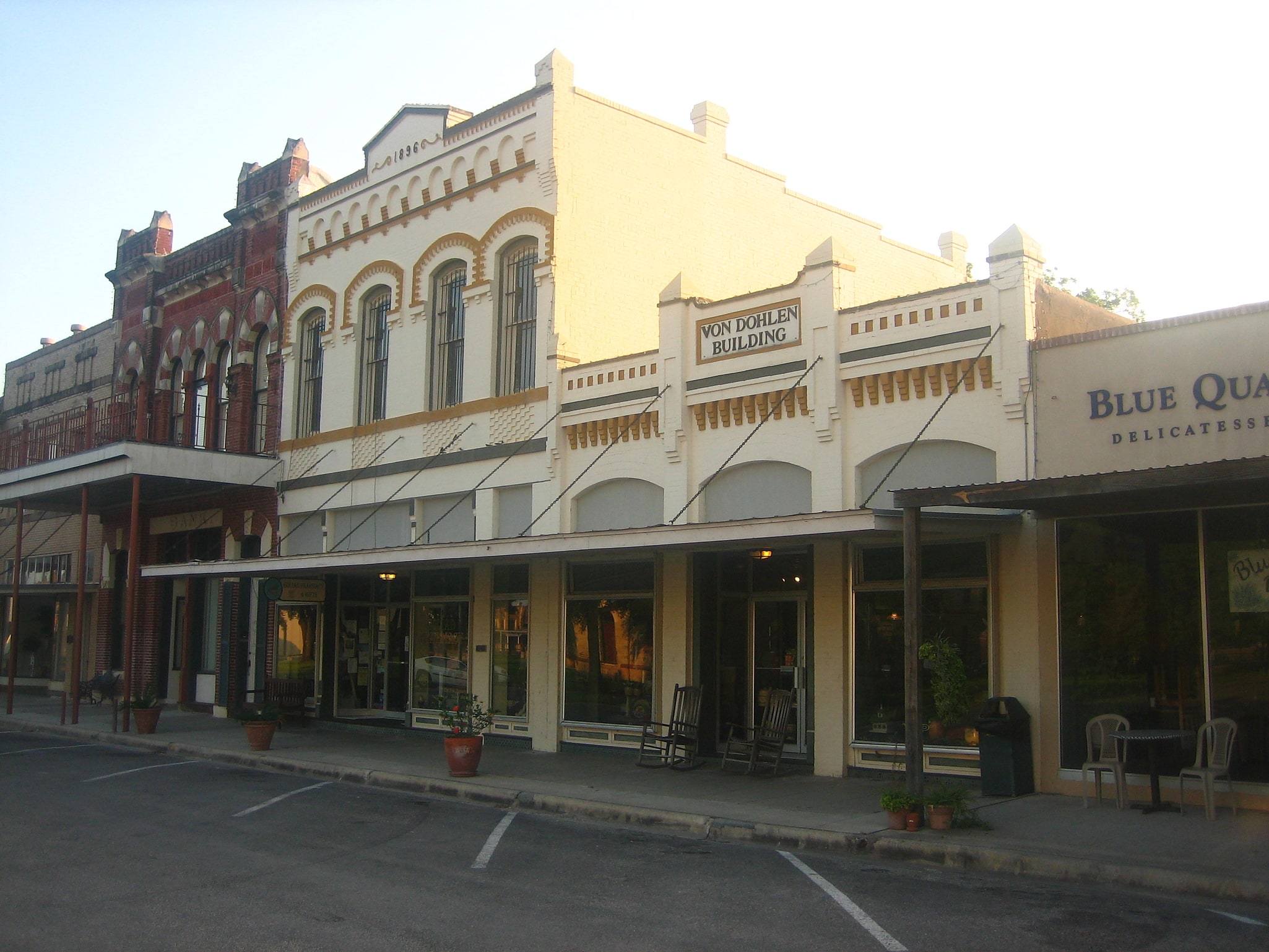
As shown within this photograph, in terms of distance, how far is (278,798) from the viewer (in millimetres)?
13445

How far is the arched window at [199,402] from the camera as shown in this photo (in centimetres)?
2717

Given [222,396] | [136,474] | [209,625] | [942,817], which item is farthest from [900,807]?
[222,396]

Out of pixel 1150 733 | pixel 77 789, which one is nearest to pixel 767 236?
pixel 1150 733

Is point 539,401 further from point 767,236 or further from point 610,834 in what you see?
point 610,834

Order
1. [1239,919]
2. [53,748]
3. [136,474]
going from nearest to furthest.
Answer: [1239,919], [53,748], [136,474]

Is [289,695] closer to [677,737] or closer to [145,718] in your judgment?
[145,718]

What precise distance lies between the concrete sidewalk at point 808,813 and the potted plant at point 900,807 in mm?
194

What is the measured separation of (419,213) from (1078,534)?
13569 mm

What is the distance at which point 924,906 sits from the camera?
824cm

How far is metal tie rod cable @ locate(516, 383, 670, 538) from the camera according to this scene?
1702cm

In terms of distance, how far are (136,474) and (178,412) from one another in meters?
6.56

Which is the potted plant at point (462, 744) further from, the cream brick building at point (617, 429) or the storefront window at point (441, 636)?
the storefront window at point (441, 636)

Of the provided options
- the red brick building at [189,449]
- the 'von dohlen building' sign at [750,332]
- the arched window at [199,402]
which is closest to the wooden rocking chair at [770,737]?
the 'von dohlen building' sign at [750,332]

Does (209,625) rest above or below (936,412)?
below
